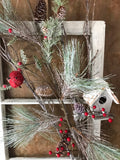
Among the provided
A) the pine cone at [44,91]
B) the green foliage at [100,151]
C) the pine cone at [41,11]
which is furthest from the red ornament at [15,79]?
the green foliage at [100,151]

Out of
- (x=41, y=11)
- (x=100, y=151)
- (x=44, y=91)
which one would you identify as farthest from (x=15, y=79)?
(x=100, y=151)

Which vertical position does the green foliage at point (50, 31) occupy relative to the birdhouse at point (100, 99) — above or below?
above

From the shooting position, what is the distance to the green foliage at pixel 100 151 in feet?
2.15

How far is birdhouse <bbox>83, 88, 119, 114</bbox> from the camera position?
0.64 meters

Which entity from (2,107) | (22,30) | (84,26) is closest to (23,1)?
(22,30)

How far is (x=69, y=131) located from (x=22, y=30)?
47 centimetres

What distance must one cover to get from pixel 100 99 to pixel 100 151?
201mm

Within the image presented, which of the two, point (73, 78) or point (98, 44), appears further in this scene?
point (98, 44)

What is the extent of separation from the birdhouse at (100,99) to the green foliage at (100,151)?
0.13m

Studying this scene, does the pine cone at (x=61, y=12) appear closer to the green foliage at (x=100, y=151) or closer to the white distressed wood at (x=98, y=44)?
the white distressed wood at (x=98, y=44)

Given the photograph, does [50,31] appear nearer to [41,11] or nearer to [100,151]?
[41,11]

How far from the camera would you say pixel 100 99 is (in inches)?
28.2

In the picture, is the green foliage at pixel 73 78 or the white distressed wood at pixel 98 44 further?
the white distressed wood at pixel 98 44

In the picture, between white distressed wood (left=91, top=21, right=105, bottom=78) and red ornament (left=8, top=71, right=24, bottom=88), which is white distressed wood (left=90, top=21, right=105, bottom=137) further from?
red ornament (left=8, top=71, right=24, bottom=88)
